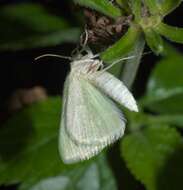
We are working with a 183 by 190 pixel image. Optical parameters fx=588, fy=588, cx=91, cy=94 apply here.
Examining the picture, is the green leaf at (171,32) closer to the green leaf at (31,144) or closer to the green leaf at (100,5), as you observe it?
the green leaf at (100,5)

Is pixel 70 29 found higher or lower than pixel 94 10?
lower

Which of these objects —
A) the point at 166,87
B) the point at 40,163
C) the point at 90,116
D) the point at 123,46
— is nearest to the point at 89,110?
the point at 90,116

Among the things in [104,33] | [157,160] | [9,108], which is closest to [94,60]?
[104,33]

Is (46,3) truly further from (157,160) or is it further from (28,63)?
(157,160)

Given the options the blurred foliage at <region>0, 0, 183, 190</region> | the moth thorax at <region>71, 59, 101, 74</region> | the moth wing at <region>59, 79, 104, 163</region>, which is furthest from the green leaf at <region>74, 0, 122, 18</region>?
the moth wing at <region>59, 79, 104, 163</region>

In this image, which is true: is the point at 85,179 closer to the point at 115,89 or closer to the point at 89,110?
the point at 89,110

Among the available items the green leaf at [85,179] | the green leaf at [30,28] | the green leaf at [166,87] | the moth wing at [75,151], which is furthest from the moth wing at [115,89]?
the green leaf at [30,28]
